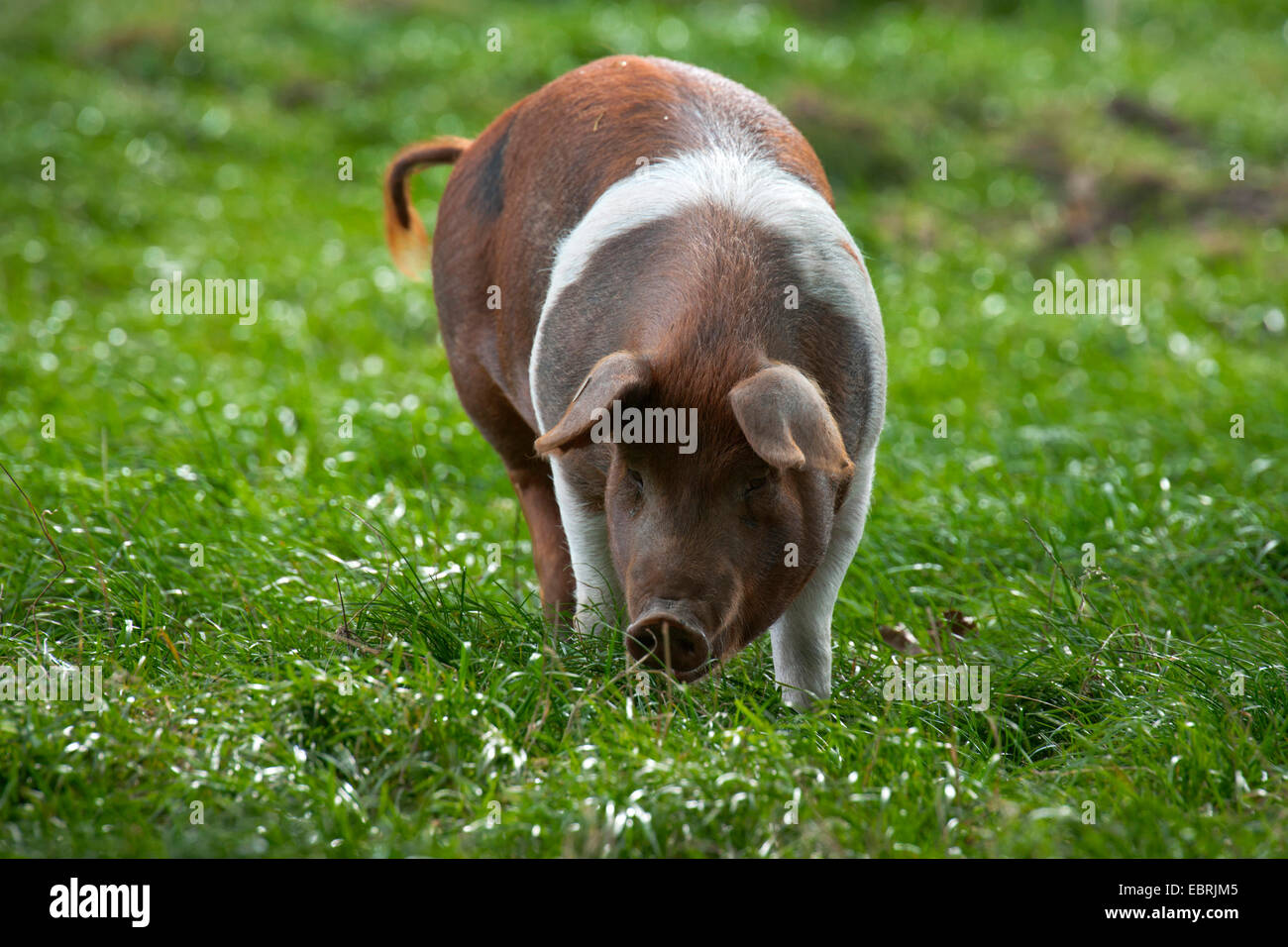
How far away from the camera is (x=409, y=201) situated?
5359 millimetres

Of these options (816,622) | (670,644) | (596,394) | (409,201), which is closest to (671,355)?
(596,394)

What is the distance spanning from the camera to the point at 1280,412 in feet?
20.4

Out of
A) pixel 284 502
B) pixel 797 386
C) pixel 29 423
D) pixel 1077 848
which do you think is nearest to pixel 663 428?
pixel 797 386

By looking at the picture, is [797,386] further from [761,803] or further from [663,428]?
[761,803]

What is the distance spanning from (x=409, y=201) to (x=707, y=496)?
8.65 feet

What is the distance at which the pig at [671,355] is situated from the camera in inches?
125

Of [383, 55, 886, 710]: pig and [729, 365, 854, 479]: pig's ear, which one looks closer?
[729, 365, 854, 479]: pig's ear

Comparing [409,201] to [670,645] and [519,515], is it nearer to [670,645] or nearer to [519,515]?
[519,515]

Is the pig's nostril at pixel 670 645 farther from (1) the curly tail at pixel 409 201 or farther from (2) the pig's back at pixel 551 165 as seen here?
(1) the curly tail at pixel 409 201

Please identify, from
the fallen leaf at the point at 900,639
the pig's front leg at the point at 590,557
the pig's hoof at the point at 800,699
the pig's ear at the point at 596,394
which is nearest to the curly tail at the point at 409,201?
the pig's front leg at the point at 590,557

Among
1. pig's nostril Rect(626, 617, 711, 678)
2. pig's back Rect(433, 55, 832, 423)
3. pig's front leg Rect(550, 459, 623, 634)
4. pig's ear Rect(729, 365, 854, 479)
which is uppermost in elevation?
pig's back Rect(433, 55, 832, 423)

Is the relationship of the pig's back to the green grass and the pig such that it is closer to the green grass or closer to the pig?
the pig

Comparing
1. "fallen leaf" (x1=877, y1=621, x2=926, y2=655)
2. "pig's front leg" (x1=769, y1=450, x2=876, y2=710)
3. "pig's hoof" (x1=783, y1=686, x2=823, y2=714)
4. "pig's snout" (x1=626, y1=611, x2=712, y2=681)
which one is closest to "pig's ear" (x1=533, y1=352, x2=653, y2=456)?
"pig's snout" (x1=626, y1=611, x2=712, y2=681)

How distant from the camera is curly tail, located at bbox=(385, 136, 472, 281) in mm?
5137
